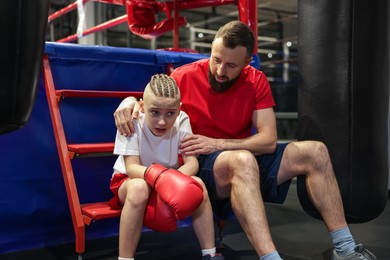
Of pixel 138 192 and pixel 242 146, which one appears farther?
pixel 242 146

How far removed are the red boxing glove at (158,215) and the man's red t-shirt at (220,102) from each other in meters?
0.43

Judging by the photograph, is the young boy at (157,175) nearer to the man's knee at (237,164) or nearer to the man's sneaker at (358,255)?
the man's knee at (237,164)

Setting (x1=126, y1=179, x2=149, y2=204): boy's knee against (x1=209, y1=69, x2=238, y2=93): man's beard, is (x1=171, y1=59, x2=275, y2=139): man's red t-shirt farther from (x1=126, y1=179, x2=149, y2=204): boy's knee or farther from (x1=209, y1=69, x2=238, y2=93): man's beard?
(x1=126, y1=179, x2=149, y2=204): boy's knee

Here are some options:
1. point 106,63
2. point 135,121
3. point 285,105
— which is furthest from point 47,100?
point 285,105

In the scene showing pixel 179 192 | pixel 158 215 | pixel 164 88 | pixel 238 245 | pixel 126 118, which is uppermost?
pixel 164 88

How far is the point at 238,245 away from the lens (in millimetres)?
2154

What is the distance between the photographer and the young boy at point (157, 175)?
1.50 meters

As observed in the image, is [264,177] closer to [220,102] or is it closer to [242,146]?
Answer: [242,146]

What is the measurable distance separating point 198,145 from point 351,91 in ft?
1.93

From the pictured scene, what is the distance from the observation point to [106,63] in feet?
6.99

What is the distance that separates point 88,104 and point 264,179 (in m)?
0.87

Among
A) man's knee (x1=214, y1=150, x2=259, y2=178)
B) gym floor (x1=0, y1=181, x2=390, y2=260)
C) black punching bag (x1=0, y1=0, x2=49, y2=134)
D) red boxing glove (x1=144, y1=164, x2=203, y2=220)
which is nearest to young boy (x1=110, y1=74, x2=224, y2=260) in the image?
red boxing glove (x1=144, y1=164, x2=203, y2=220)

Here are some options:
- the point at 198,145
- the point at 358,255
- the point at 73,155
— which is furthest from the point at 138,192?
the point at 358,255

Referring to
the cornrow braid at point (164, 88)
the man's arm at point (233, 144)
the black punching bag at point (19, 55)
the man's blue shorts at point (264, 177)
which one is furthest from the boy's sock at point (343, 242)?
the black punching bag at point (19, 55)
